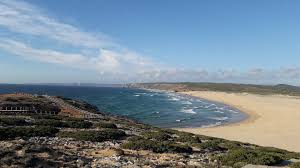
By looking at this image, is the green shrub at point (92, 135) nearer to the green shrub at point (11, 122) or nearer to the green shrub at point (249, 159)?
the green shrub at point (11, 122)

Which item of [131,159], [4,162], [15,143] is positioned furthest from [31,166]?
[131,159]

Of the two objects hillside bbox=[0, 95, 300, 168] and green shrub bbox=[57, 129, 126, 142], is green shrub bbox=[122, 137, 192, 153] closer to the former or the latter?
hillside bbox=[0, 95, 300, 168]

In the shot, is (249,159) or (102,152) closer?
(249,159)

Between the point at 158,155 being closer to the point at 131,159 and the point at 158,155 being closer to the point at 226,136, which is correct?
the point at 131,159

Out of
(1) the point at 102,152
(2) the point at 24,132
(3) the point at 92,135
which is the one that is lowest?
(1) the point at 102,152

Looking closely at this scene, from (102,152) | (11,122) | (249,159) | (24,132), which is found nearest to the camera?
(249,159)

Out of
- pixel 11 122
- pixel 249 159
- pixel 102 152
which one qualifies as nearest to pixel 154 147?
pixel 102 152

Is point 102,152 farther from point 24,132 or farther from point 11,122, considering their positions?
point 11,122

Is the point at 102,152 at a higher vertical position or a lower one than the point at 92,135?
lower

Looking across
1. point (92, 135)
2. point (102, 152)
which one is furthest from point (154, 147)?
point (92, 135)

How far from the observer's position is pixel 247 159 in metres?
19.0

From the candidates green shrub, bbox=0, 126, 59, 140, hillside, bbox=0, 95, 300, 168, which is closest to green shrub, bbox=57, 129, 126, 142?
hillside, bbox=0, 95, 300, 168

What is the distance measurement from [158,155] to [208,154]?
339 centimetres

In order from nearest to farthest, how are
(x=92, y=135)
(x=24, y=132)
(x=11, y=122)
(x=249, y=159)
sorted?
1. (x=249, y=159)
2. (x=24, y=132)
3. (x=92, y=135)
4. (x=11, y=122)
